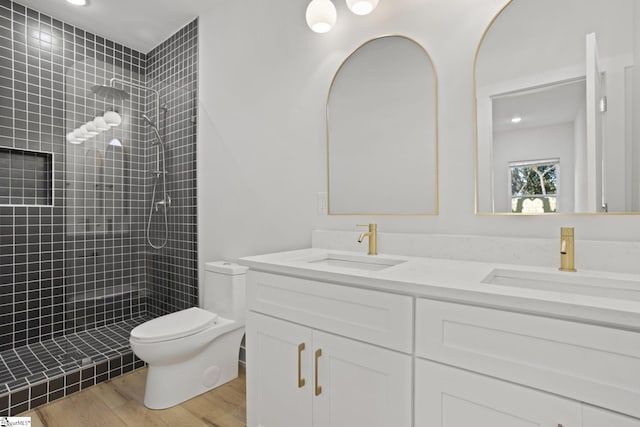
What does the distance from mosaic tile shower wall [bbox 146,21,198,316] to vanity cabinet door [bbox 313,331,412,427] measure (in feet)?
5.47

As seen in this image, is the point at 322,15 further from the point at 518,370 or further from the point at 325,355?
the point at 518,370

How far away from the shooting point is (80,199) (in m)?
2.34

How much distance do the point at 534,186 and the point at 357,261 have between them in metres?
0.79

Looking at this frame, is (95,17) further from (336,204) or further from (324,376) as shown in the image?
(324,376)

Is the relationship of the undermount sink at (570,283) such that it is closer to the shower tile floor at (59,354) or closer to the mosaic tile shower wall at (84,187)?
the mosaic tile shower wall at (84,187)

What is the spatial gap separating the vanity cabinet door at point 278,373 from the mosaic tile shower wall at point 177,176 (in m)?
1.31

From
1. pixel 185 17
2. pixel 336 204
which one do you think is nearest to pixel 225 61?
pixel 185 17

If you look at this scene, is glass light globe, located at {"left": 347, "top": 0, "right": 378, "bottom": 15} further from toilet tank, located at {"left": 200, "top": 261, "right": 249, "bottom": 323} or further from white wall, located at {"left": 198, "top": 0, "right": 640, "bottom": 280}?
toilet tank, located at {"left": 200, "top": 261, "right": 249, "bottom": 323}

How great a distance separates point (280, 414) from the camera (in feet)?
4.48

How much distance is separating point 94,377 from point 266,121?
193 centimetres

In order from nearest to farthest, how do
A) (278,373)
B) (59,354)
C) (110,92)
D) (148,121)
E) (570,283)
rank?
1. (570,283)
2. (278,373)
3. (59,354)
4. (110,92)
5. (148,121)

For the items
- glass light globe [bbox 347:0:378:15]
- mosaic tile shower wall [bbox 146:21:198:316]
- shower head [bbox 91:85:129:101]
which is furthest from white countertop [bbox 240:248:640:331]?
shower head [bbox 91:85:129:101]

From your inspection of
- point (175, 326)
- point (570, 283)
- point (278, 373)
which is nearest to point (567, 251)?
point (570, 283)

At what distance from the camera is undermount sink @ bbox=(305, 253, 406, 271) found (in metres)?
1.49
